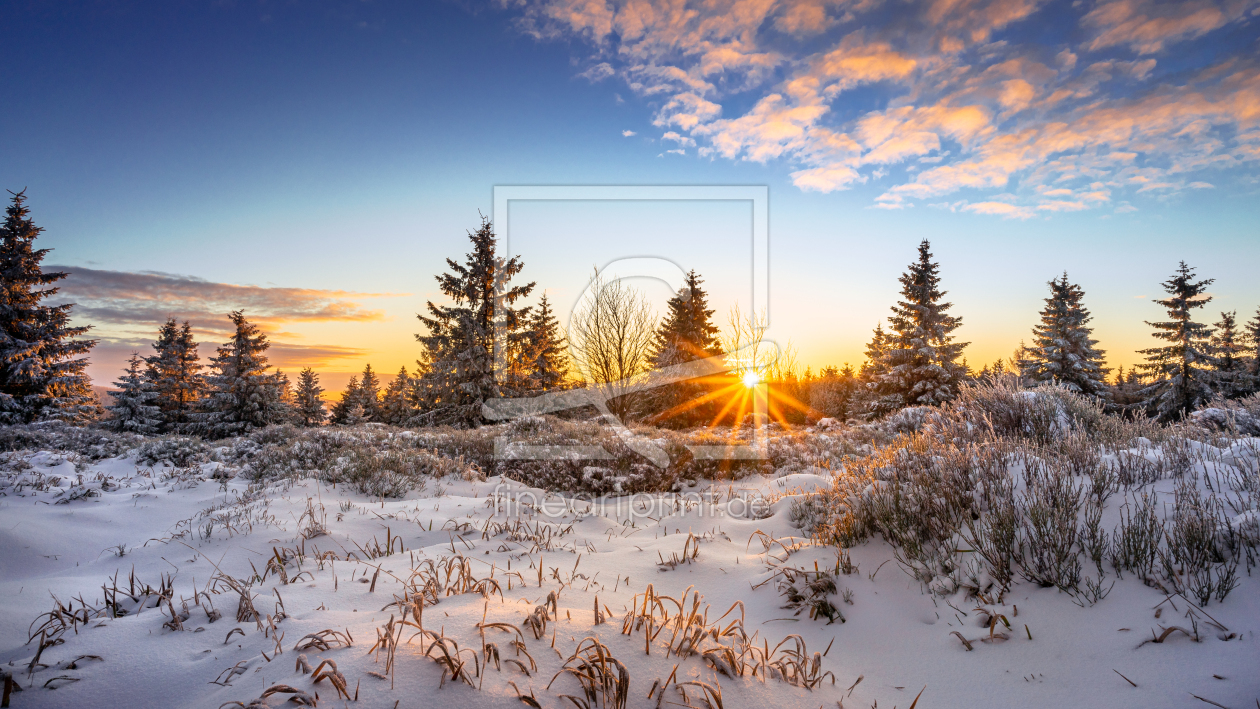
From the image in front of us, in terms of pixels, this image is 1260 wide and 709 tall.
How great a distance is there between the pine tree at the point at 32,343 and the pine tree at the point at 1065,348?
49478 mm

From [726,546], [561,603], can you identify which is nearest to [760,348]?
[726,546]

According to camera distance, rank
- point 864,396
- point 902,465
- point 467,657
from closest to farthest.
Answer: point 467,657 < point 902,465 < point 864,396

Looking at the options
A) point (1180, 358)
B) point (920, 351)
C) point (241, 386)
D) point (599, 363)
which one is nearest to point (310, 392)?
point (241, 386)

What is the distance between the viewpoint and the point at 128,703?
4.58 feet

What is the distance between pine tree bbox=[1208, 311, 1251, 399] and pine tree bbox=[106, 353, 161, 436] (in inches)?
2338

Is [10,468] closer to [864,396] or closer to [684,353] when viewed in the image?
[684,353]

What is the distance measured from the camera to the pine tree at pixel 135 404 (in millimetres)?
24469

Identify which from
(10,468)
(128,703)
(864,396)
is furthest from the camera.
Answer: (864,396)

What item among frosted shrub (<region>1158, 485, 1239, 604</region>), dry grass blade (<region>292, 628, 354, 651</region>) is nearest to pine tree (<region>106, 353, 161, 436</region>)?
dry grass blade (<region>292, 628, 354, 651</region>)

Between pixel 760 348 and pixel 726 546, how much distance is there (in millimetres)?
21931

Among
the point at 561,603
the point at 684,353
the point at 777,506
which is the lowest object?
the point at 777,506

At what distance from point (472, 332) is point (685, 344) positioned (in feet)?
43.5

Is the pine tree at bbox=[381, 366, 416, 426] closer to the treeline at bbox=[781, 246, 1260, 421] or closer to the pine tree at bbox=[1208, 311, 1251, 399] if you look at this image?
the treeline at bbox=[781, 246, 1260, 421]

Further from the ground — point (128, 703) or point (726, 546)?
point (128, 703)
